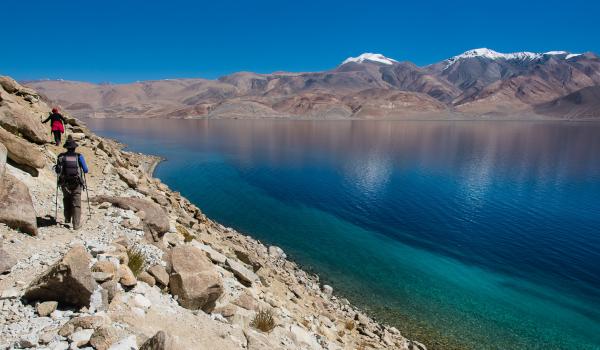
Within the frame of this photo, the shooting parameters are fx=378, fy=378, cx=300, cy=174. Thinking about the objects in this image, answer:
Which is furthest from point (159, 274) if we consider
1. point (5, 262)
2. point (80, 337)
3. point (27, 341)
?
point (27, 341)

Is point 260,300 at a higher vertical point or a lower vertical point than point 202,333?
lower

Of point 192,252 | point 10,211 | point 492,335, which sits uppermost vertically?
point 10,211

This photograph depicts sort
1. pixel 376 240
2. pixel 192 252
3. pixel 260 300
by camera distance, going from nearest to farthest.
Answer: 1. pixel 192 252
2. pixel 260 300
3. pixel 376 240

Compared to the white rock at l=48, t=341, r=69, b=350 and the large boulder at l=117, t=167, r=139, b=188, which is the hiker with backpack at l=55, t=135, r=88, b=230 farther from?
the large boulder at l=117, t=167, r=139, b=188

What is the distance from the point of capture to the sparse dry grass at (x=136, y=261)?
9039 millimetres

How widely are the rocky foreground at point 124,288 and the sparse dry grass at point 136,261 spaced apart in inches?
1.6

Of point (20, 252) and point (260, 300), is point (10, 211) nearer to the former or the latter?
point (20, 252)

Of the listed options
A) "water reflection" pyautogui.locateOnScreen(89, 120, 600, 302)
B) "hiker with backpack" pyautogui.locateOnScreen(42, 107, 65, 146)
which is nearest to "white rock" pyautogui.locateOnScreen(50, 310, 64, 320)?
"hiker with backpack" pyautogui.locateOnScreen(42, 107, 65, 146)

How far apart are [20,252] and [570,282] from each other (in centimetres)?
2768

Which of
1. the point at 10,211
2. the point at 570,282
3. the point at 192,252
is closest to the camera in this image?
the point at 10,211

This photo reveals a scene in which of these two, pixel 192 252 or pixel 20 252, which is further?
pixel 192 252

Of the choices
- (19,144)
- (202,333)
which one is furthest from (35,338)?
(19,144)

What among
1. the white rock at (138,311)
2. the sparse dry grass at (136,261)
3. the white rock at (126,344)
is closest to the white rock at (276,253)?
the sparse dry grass at (136,261)

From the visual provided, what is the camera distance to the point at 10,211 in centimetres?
933
